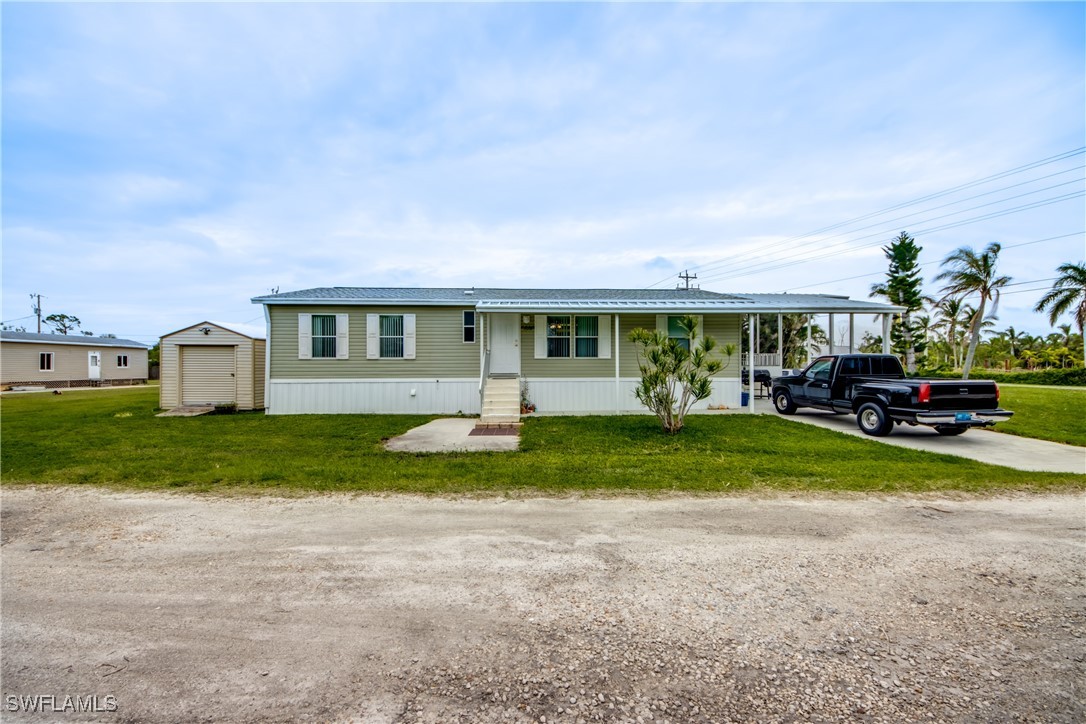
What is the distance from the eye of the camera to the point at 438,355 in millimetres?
13578

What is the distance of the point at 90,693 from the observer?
215 cm

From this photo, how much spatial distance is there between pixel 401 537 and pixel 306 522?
1132 millimetres

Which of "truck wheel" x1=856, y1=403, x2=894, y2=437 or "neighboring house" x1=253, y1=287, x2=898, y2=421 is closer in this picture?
"truck wheel" x1=856, y1=403, x2=894, y2=437

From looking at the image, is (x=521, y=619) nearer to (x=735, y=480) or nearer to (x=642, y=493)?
(x=642, y=493)

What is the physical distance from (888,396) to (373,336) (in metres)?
12.8

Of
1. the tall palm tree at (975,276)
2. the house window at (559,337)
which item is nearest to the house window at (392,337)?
the house window at (559,337)

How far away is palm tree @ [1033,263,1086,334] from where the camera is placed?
23.1 metres

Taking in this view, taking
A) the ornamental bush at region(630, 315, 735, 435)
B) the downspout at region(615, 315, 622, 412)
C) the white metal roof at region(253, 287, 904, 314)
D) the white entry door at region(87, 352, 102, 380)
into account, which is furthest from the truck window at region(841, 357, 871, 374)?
the white entry door at region(87, 352, 102, 380)

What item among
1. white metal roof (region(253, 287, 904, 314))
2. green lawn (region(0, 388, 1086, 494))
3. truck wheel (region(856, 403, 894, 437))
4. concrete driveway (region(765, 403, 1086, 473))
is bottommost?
concrete driveway (region(765, 403, 1086, 473))

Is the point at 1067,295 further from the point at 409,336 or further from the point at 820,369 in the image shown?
the point at 409,336

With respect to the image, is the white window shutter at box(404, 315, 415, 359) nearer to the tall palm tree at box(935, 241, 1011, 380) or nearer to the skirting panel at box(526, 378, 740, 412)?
the skirting panel at box(526, 378, 740, 412)

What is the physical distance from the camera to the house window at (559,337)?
44.7 feet

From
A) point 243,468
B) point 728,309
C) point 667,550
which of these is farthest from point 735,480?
point 728,309

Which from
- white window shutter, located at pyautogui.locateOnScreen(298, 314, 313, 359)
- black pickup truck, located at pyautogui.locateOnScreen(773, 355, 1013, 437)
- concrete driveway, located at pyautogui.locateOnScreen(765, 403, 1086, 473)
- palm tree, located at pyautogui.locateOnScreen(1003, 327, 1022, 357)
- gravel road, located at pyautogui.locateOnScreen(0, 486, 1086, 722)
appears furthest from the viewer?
palm tree, located at pyautogui.locateOnScreen(1003, 327, 1022, 357)
